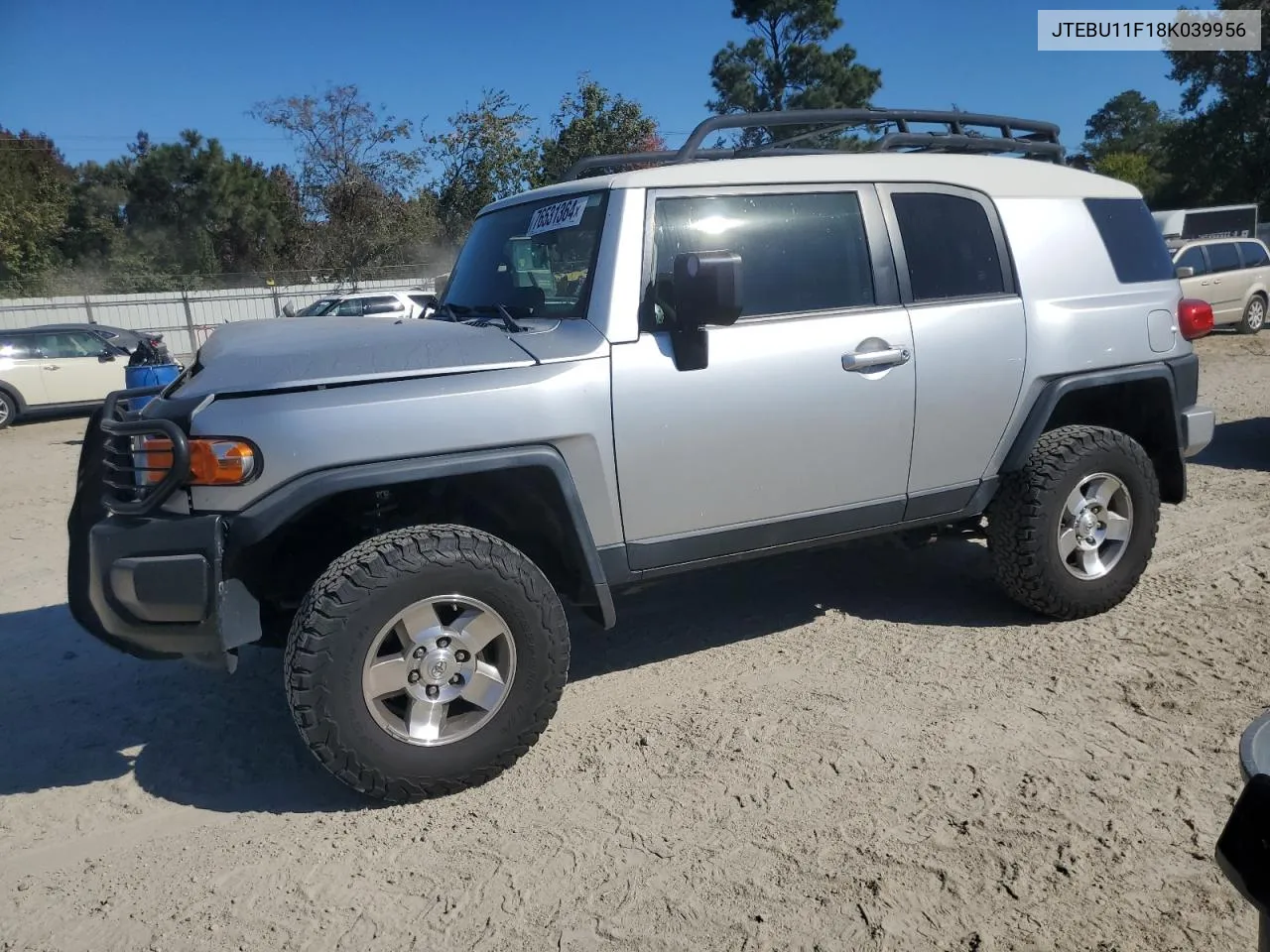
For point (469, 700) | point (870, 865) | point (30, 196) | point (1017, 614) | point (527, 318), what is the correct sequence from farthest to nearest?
point (30, 196) < point (1017, 614) < point (527, 318) < point (469, 700) < point (870, 865)

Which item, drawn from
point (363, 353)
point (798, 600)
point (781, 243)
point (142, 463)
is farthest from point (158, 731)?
point (781, 243)

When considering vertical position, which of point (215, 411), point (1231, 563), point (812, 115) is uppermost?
point (812, 115)

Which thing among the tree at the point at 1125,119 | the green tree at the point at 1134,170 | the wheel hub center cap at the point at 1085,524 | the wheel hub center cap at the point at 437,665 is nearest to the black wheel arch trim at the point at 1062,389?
the wheel hub center cap at the point at 1085,524

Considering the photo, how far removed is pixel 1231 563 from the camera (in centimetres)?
525

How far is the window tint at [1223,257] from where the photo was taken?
17125 mm

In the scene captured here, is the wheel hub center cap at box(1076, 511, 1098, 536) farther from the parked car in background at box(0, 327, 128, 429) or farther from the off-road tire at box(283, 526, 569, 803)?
the parked car in background at box(0, 327, 128, 429)

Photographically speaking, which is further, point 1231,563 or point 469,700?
point 1231,563

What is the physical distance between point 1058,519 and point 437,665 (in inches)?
110

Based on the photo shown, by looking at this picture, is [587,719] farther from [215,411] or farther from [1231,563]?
[1231,563]

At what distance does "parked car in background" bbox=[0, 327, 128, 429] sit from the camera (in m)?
14.2

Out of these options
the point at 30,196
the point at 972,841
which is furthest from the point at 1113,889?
the point at 30,196

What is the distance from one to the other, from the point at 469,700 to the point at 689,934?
42.8 inches

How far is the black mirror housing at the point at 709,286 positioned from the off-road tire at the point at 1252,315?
59.2 feet

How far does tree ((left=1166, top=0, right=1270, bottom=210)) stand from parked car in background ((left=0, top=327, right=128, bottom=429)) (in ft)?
129
